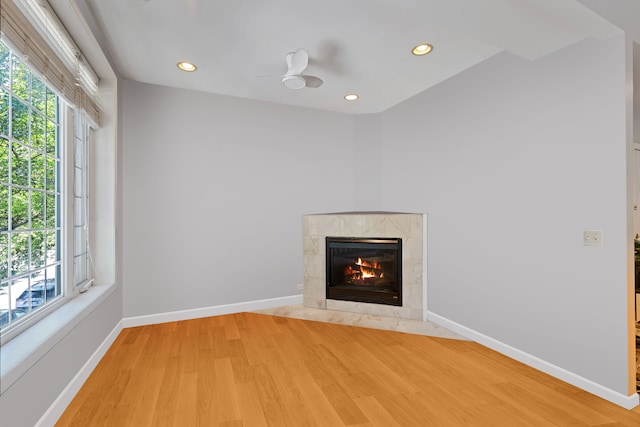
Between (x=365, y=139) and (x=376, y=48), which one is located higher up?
(x=376, y=48)

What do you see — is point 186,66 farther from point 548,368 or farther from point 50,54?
point 548,368

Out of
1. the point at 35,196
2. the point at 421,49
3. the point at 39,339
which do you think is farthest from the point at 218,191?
the point at 421,49

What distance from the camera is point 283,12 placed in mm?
2160

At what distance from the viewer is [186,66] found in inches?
116

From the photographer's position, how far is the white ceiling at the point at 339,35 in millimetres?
1890

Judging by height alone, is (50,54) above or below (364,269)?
above

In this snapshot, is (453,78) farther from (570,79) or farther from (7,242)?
(7,242)

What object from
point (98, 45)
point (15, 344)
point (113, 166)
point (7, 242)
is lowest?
point (15, 344)

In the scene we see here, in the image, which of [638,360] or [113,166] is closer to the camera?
[638,360]

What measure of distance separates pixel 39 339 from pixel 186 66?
2401 millimetres

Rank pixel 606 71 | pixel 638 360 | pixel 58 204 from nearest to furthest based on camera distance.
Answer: pixel 606 71 → pixel 58 204 → pixel 638 360

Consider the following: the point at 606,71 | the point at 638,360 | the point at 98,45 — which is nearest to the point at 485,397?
the point at 638,360

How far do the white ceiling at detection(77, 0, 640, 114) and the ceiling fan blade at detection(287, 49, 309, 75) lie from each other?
0.44ft

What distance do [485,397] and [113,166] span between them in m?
3.43
